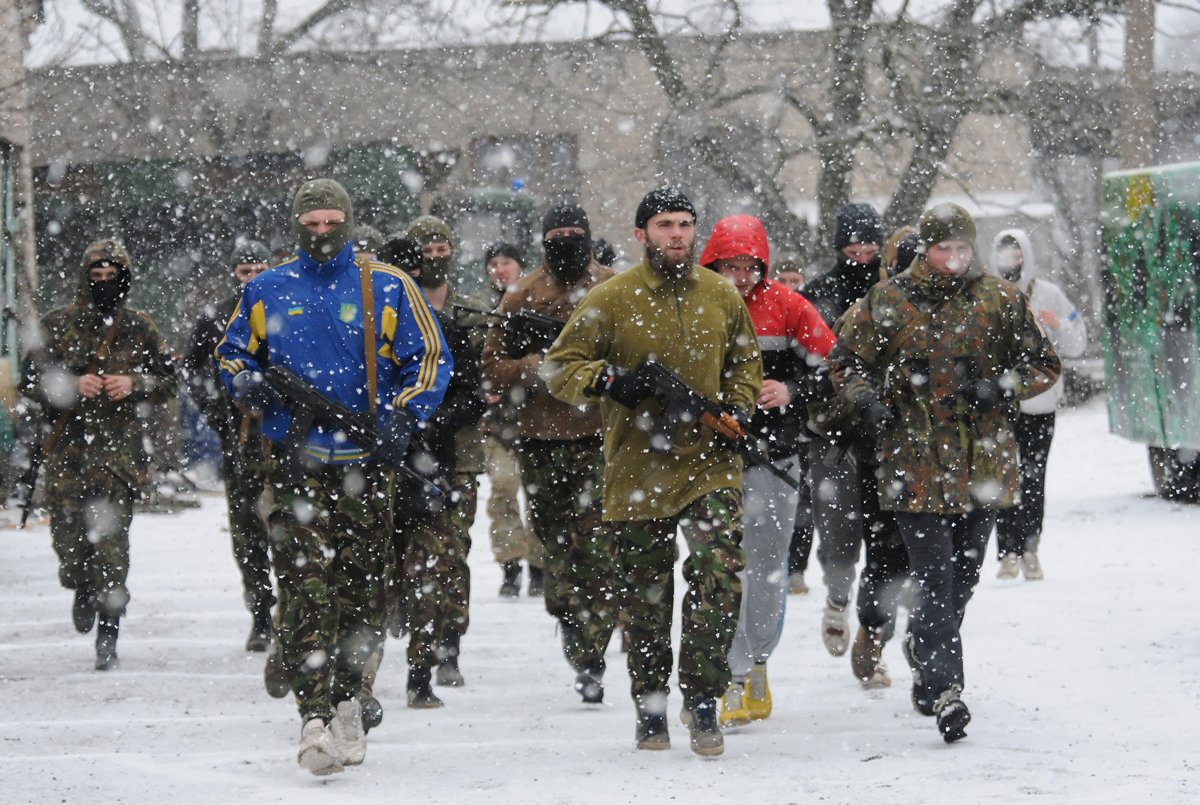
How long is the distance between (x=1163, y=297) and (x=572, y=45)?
9.89 m

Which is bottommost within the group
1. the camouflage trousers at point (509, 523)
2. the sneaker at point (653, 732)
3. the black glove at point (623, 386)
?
the camouflage trousers at point (509, 523)

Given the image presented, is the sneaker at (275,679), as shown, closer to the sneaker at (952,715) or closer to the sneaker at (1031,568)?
the sneaker at (952,715)

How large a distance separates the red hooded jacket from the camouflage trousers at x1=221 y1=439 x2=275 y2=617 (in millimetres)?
2544

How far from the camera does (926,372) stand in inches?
272

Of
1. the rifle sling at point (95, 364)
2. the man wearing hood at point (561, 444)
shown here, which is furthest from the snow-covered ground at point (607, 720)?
the rifle sling at point (95, 364)

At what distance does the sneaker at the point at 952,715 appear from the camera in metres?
6.54

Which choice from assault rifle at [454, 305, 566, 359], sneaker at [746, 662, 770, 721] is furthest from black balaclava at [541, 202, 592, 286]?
sneaker at [746, 662, 770, 721]

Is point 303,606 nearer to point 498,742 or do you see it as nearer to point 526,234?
point 498,742

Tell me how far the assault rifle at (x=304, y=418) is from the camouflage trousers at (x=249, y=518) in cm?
236

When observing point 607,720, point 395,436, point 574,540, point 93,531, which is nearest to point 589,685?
point 607,720

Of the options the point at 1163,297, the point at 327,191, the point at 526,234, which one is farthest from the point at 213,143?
the point at 327,191

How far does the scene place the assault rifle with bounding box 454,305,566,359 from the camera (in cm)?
812

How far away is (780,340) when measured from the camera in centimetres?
743

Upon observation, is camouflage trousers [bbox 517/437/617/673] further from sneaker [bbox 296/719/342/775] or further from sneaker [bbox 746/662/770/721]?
sneaker [bbox 296/719/342/775]
